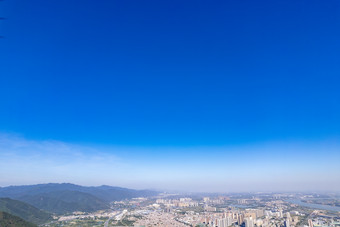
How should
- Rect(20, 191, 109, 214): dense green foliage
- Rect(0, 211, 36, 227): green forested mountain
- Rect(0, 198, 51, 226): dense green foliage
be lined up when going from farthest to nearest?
Rect(20, 191, 109, 214): dense green foliage
Rect(0, 198, 51, 226): dense green foliage
Rect(0, 211, 36, 227): green forested mountain

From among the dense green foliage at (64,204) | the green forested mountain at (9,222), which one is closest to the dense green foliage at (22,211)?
the dense green foliage at (64,204)

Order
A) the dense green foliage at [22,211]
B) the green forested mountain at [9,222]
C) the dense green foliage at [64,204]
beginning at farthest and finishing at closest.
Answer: the dense green foliage at [64,204], the dense green foliage at [22,211], the green forested mountain at [9,222]

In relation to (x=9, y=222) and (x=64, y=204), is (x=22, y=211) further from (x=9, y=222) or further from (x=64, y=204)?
(x=9, y=222)

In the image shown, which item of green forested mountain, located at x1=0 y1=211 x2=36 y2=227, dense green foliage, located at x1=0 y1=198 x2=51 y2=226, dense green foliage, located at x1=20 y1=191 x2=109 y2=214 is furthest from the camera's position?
dense green foliage, located at x1=20 y1=191 x2=109 y2=214

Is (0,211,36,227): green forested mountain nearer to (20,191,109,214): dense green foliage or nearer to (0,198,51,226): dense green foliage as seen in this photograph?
(0,198,51,226): dense green foliage

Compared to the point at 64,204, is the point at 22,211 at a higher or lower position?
higher

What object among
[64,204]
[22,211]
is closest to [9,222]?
[22,211]

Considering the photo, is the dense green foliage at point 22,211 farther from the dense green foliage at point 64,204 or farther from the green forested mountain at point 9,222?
the green forested mountain at point 9,222

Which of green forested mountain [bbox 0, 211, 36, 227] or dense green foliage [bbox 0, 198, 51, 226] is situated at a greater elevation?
green forested mountain [bbox 0, 211, 36, 227]

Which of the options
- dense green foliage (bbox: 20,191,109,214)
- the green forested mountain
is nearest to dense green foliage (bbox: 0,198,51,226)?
dense green foliage (bbox: 20,191,109,214)

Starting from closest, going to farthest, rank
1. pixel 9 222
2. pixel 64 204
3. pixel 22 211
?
pixel 9 222, pixel 22 211, pixel 64 204

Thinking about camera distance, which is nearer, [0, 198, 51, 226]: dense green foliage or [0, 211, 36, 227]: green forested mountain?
[0, 211, 36, 227]: green forested mountain

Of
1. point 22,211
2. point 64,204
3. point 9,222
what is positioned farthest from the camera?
point 64,204
